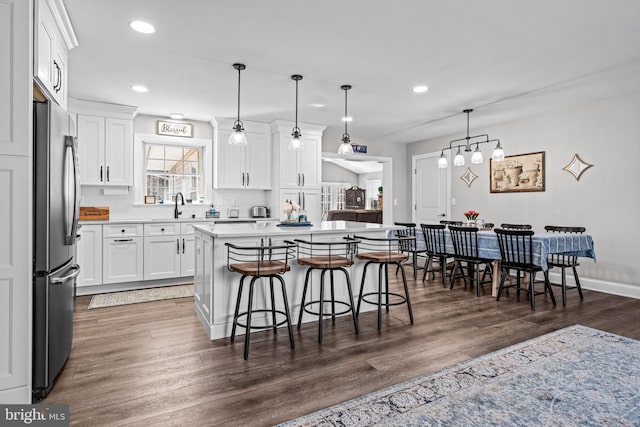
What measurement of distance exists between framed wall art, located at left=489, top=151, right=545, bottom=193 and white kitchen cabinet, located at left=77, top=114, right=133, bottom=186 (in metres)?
5.63

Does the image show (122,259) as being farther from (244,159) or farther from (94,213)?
(244,159)

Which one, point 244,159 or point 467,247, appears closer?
point 467,247

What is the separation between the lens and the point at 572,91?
4379mm

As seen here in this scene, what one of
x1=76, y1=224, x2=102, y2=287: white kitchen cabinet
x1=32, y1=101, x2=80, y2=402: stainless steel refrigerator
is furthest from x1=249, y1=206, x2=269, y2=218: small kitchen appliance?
x1=32, y1=101, x2=80, y2=402: stainless steel refrigerator

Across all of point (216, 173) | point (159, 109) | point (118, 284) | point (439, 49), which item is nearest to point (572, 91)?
point (439, 49)

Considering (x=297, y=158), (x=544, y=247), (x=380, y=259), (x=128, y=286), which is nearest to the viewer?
(x=380, y=259)

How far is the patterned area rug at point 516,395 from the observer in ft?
6.24

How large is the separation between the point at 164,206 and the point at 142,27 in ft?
10.7

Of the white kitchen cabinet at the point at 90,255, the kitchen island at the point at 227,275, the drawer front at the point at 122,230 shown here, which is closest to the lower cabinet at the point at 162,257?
the drawer front at the point at 122,230

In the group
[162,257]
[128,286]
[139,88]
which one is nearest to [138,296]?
[128,286]

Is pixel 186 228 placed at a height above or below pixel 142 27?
below

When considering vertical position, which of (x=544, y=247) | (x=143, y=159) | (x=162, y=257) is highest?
(x=143, y=159)

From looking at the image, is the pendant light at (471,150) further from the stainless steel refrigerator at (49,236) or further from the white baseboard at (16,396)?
the white baseboard at (16,396)

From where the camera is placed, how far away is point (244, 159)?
5.91 m
